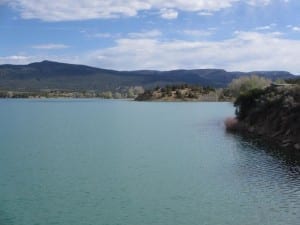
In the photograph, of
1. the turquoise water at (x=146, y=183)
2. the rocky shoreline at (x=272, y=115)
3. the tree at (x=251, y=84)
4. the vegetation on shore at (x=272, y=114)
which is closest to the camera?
the turquoise water at (x=146, y=183)

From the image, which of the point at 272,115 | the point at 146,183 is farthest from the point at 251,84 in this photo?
the point at 146,183

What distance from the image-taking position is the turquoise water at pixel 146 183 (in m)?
29.0

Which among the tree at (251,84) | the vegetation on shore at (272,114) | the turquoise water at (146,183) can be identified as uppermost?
the tree at (251,84)

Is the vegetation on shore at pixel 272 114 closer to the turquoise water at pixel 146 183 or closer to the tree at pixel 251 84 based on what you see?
the turquoise water at pixel 146 183

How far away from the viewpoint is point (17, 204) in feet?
103

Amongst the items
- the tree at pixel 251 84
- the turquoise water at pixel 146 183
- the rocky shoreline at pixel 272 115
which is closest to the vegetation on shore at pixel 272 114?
the rocky shoreline at pixel 272 115

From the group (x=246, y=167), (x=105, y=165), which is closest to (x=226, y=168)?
(x=246, y=167)

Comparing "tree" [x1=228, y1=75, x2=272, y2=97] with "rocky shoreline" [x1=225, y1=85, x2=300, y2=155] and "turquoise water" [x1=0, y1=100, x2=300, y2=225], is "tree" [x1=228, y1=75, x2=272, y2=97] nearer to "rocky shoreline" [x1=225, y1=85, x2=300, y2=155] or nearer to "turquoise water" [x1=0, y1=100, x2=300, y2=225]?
"rocky shoreline" [x1=225, y1=85, x2=300, y2=155]

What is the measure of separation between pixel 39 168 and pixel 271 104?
146 ft

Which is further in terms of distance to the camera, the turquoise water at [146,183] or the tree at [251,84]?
the tree at [251,84]

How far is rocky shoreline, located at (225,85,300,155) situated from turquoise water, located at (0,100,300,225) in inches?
218

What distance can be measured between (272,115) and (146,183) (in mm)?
40956

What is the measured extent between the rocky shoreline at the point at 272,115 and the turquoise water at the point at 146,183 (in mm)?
5545

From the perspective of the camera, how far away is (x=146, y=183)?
3816 centimetres
